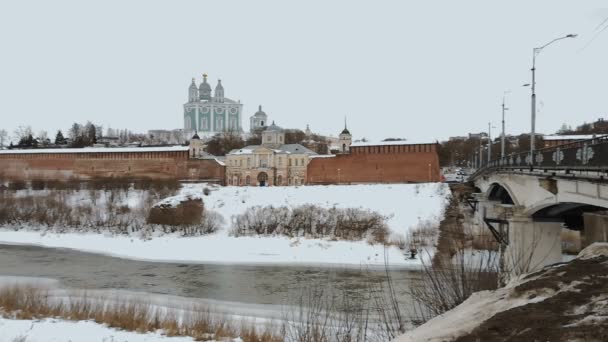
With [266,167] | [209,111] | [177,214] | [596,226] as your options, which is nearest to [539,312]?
[596,226]

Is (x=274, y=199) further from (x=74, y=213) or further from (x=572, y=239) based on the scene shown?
(x=572, y=239)

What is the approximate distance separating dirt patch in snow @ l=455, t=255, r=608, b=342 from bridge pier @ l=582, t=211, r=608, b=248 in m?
4.27

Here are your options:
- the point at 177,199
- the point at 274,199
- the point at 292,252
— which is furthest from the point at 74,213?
the point at 292,252

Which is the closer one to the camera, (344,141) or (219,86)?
(344,141)

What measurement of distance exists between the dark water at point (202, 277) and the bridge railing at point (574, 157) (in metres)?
5.50

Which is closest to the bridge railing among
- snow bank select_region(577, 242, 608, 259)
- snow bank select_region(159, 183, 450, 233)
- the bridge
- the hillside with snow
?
the bridge

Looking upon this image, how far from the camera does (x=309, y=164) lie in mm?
43750

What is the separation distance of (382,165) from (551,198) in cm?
3281

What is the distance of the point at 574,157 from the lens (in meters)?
7.28

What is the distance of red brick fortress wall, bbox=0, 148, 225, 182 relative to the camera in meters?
45.5

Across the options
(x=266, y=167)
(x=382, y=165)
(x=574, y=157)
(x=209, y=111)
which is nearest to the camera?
(x=574, y=157)

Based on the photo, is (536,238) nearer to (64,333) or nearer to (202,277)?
(64,333)

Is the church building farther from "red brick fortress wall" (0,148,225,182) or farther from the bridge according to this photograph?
the bridge

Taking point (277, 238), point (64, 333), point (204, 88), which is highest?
point (204, 88)
